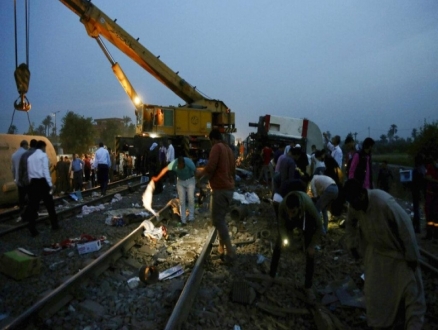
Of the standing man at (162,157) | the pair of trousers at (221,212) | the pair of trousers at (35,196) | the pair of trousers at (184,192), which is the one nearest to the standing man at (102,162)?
the standing man at (162,157)

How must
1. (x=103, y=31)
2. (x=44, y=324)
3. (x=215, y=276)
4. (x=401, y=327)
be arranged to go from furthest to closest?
(x=103, y=31) → (x=215, y=276) → (x=44, y=324) → (x=401, y=327)

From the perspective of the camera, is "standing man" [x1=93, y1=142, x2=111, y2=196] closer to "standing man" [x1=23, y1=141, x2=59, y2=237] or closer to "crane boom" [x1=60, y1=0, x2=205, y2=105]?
"standing man" [x1=23, y1=141, x2=59, y2=237]

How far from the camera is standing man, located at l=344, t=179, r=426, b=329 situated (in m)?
3.11

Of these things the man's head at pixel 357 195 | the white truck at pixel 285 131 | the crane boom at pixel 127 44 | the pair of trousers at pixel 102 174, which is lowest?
the pair of trousers at pixel 102 174

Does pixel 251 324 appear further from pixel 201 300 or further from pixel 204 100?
pixel 204 100

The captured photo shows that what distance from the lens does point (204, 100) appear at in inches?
790

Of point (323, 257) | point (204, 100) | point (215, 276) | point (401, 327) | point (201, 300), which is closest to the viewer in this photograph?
point (401, 327)

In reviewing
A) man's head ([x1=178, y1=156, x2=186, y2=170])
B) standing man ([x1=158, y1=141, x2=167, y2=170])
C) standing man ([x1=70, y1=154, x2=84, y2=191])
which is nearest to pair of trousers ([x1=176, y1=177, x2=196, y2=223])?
man's head ([x1=178, y1=156, x2=186, y2=170])

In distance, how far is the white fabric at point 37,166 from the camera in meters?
7.24

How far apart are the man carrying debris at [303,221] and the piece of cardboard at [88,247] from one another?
345cm

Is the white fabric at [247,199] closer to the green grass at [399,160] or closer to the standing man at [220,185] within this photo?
the standing man at [220,185]

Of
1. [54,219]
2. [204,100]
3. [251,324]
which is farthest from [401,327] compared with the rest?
[204,100]

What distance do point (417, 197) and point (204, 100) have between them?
14.1 m

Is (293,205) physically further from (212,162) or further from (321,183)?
(321,183)
